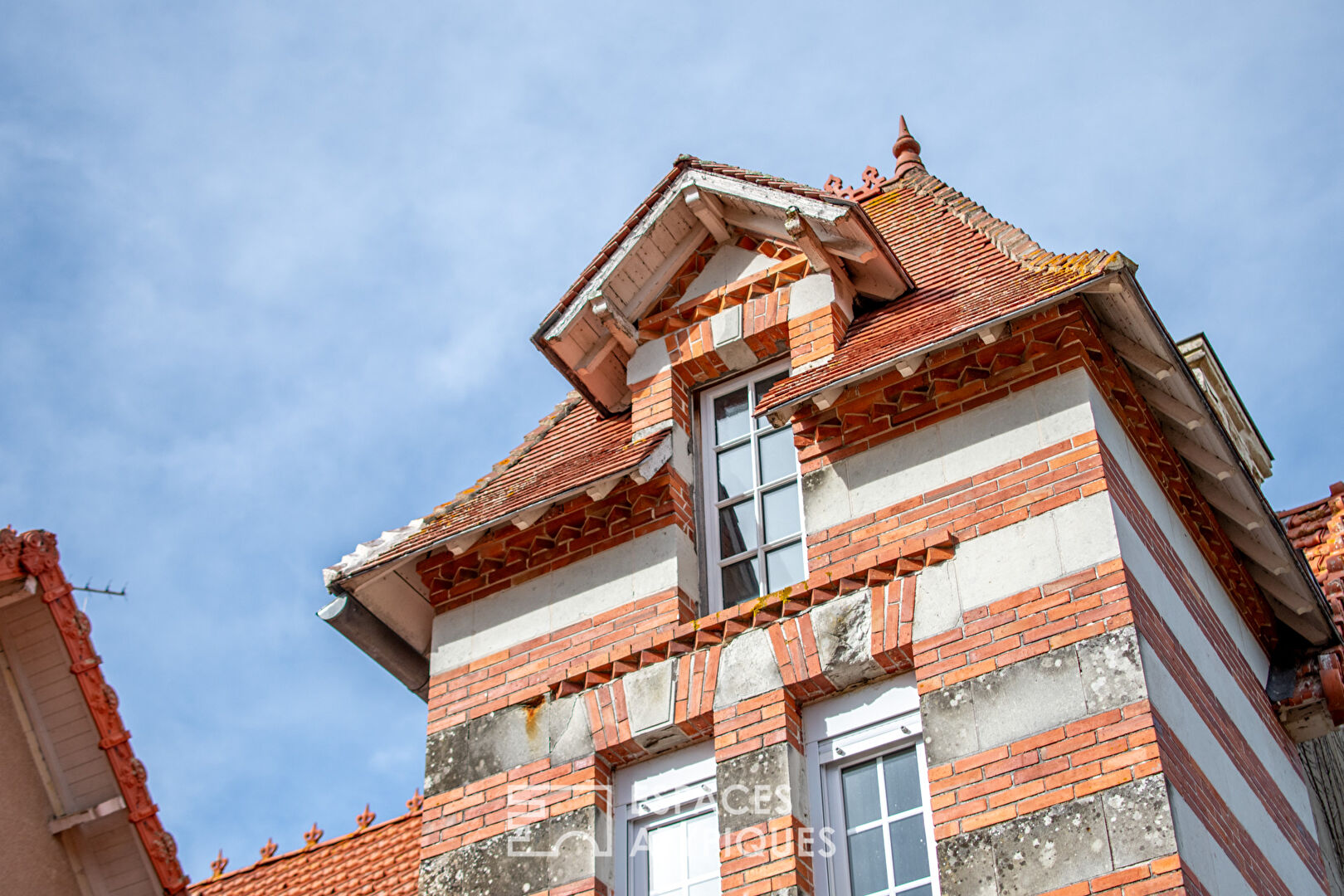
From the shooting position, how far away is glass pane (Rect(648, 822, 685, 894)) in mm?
9227

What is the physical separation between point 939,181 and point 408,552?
5.97 m

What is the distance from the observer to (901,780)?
8805 millimetres

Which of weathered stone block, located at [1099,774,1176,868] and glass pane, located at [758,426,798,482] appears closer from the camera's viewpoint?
weathered stone block, located at [1099,774,1176,868]

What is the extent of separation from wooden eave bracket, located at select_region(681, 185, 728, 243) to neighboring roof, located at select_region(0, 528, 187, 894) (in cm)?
502

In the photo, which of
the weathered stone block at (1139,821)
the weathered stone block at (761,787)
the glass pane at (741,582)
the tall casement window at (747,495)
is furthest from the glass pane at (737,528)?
the weathered stone block at (1139,821)

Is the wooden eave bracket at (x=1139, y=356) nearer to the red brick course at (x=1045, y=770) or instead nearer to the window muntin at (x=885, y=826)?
the red brick course at (x=1045, y=770)

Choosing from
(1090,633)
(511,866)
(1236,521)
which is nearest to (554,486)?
(511,866)

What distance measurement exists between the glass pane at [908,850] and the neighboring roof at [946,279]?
2.76m

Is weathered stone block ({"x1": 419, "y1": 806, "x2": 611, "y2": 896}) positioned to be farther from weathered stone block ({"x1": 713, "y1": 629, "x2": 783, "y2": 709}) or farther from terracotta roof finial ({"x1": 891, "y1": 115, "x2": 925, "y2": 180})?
terracotta roof finial ({"x1": 891, "y1": 115, "x2": 925, "y2": 180})

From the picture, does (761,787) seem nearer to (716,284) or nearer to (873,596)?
(873,596)

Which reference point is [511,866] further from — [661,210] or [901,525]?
[661,210]

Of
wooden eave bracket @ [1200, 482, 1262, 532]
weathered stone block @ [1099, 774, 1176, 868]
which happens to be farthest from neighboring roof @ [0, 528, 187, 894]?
wooden eave bracket @ [1200, 482, 1262, 532]

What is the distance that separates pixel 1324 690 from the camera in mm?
11047

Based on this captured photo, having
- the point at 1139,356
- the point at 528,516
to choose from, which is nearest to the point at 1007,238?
the point at 1139,356
